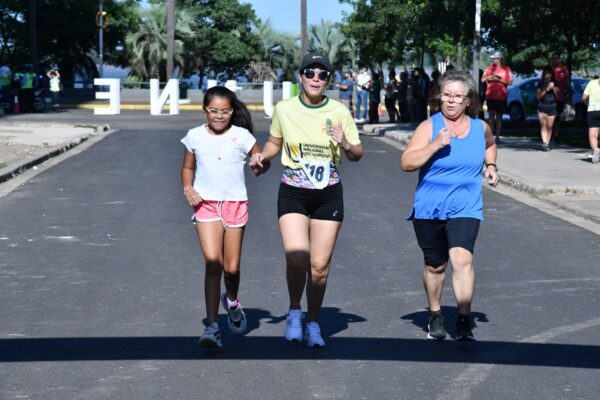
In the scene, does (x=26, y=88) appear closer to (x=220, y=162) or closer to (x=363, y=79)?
(x=363, y=79)

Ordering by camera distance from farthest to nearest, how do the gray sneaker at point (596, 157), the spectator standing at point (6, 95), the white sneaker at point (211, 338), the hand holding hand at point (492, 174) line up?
the spectator standing at point (6, 95) → the gray sneaker at point (596, 157) → the hand holding hand at point (492, 174) → the white sneaker at point (211, 338)

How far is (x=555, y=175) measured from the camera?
58.1ft

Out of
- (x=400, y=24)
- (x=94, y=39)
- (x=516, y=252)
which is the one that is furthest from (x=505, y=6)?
(x=94, y=39)

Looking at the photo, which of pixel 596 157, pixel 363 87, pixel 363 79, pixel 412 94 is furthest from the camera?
pixel 363 87

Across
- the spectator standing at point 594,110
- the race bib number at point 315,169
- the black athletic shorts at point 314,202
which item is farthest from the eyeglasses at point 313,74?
the spectator standing at point 594,110

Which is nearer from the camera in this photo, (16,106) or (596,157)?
(596,157)

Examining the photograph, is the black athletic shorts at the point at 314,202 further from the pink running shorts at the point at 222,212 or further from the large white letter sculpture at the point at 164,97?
the large white letter sculpture at the point at 164,97

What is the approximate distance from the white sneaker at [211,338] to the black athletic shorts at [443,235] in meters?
1.37

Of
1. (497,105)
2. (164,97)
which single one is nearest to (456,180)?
(497,105)

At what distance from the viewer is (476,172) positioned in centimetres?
733

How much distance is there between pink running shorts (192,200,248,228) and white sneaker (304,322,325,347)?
73 centimetres

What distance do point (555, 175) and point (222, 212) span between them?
11330mm

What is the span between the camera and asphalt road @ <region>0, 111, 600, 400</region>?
634 centimetres

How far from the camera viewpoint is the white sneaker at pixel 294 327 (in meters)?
7.23
